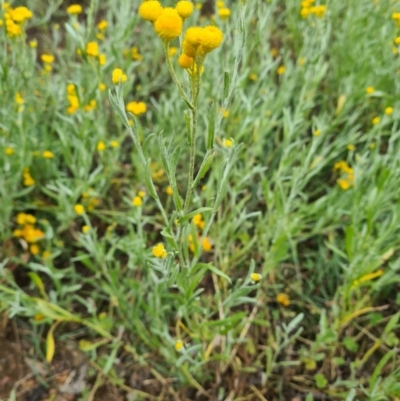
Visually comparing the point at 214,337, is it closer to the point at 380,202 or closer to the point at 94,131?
the point at 380,202

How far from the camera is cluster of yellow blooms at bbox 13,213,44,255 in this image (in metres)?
1.54

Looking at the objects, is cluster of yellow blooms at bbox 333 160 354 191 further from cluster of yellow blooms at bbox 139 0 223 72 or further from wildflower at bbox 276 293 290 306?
cluster of yellow blooms at bbox 139 0 223 72

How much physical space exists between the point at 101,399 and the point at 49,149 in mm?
909

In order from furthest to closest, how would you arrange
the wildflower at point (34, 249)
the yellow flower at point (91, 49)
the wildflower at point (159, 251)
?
the wildflower at point (34, 249) → the yellow flower at point (91, 49) → the wildflower at point (159, 251)

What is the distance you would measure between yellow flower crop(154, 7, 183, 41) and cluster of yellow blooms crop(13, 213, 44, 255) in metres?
1.06

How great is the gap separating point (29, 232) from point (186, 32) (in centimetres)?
109

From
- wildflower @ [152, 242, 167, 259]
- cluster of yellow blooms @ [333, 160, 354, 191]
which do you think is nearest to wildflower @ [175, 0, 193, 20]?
wildflower @ [152, 242, 167, 259]

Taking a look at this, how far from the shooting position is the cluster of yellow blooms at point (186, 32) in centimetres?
67

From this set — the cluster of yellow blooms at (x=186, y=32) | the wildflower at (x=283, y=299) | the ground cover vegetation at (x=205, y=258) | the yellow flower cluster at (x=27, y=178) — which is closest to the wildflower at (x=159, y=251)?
the ground cover vegetation at (x=205, y=258)

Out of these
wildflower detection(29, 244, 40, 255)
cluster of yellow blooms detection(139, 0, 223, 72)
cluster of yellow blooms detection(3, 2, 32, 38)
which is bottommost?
wildflower detection(29, 244, 40, 255)

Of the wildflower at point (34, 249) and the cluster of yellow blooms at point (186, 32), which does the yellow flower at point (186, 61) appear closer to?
the cluster of yellow blooms at point (186, 32)

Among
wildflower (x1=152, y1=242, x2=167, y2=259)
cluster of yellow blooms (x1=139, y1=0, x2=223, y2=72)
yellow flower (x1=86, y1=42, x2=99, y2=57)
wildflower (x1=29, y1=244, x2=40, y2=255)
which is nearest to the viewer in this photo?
cluster of yellow blooms (x1=139, y1=0, x2=223, y2=72)

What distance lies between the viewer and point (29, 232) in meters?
1.55

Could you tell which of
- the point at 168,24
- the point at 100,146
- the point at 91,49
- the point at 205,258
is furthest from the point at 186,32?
the point at 205,258
